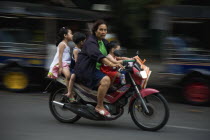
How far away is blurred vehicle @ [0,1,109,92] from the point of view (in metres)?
9.49

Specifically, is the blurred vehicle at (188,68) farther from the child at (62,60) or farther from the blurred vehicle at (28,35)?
the child at (62,60)

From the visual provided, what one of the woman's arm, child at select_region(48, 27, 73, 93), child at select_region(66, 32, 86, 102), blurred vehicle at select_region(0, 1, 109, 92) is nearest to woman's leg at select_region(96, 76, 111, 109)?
the woman's arm

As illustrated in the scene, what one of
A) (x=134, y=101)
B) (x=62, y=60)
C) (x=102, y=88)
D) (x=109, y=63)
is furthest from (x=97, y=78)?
(x=62, y=60)

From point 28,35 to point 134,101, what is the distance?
450cm

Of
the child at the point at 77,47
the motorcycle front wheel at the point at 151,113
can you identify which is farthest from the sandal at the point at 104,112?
the child at the point at 77,47

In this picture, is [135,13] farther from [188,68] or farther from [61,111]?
[61,111]

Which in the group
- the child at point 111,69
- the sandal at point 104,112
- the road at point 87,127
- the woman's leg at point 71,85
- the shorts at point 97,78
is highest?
the child at point 111,69

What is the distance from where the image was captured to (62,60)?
22.1 feet

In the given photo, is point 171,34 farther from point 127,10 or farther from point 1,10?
point 1,10

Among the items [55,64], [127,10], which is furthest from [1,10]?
[55,64]

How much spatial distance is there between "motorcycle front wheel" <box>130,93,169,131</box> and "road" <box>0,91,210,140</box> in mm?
116

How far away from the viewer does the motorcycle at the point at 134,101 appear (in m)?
5.74

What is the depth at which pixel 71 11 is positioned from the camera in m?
9.77

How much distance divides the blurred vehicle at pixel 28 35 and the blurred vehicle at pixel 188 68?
7.69 ft
